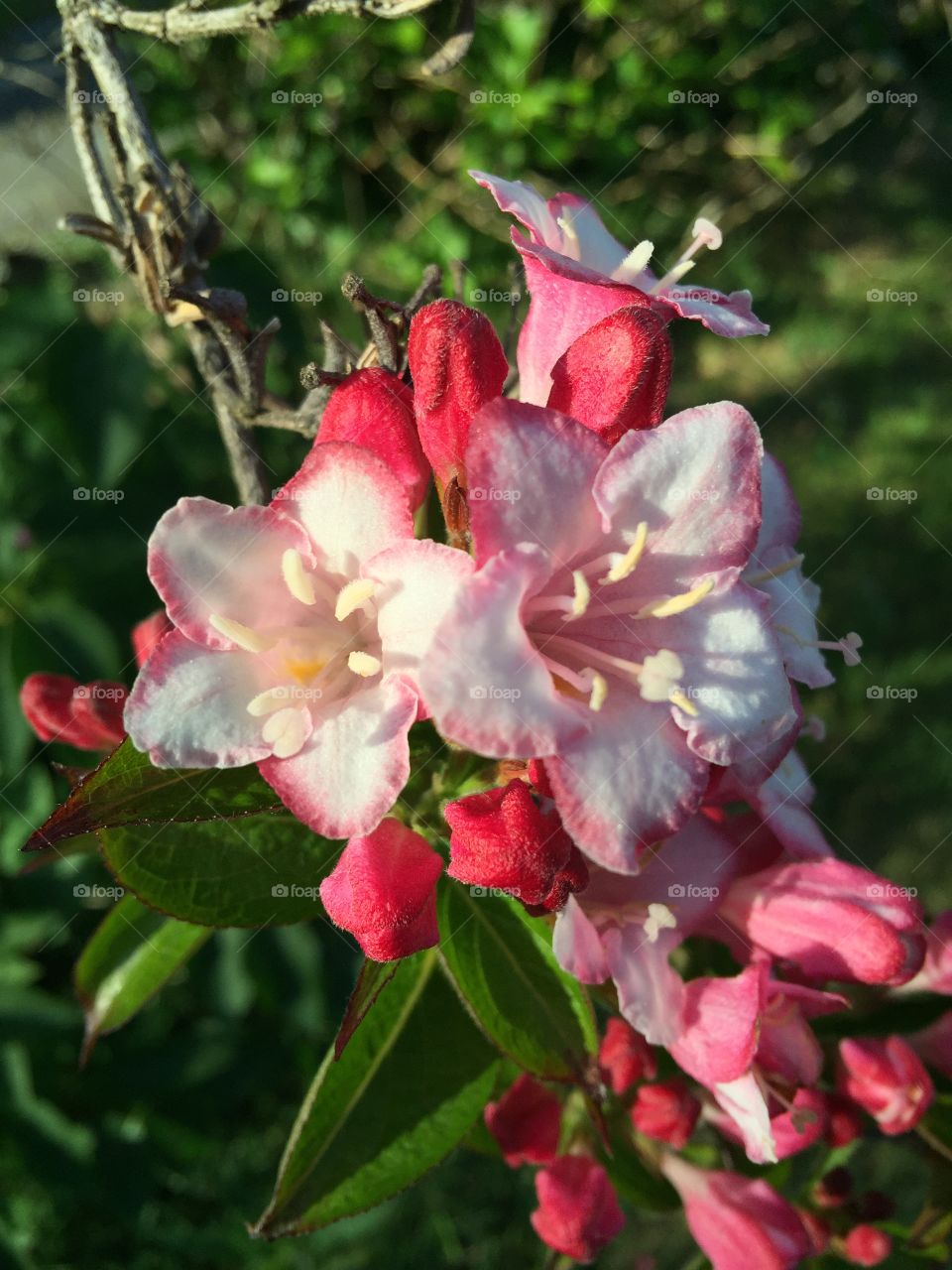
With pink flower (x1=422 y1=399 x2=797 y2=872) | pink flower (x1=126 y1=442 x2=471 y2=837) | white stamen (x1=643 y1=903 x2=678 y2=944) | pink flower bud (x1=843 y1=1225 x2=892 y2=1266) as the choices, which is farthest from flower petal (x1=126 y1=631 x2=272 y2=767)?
pink flower bud (x1=843 y1=1225 x2=892 y2=1266)

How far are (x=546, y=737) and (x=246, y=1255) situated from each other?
2.49m

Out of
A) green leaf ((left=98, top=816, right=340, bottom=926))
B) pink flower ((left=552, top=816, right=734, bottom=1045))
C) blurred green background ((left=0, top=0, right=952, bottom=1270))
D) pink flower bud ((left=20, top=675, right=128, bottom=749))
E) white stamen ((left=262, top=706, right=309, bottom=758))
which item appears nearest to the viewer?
white stamen ((left=262, top=706, right=309, bottom=758))

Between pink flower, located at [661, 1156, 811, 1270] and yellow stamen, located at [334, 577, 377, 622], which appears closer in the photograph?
yellow stamen, located at [334, 577, 377, 622]

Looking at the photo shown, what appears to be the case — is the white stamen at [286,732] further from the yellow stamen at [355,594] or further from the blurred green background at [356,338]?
the blurred green background at [356,338]

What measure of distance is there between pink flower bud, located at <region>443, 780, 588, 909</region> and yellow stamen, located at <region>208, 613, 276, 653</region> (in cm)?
25

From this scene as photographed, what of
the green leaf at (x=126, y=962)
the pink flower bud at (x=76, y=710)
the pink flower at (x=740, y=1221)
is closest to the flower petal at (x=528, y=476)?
the pink flower bud at (x=76, y=710)

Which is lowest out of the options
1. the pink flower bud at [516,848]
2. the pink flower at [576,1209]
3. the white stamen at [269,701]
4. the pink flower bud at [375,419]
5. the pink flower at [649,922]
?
the pink flower at [576,1209]

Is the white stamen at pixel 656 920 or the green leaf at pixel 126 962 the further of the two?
the green leaf at pixel 126 962

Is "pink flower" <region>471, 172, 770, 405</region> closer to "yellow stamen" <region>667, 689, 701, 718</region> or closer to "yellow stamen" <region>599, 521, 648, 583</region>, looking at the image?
"yellow stamen" <region>599, 521, 648, 583</region>

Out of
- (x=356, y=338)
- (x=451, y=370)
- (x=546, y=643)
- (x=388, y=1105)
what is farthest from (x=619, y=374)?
(x=356, y=338)

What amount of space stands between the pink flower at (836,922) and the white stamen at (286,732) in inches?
25.4

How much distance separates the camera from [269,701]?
1.00 meters

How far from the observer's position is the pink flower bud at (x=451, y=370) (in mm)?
1011

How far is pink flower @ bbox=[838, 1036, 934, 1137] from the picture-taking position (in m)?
1.42
